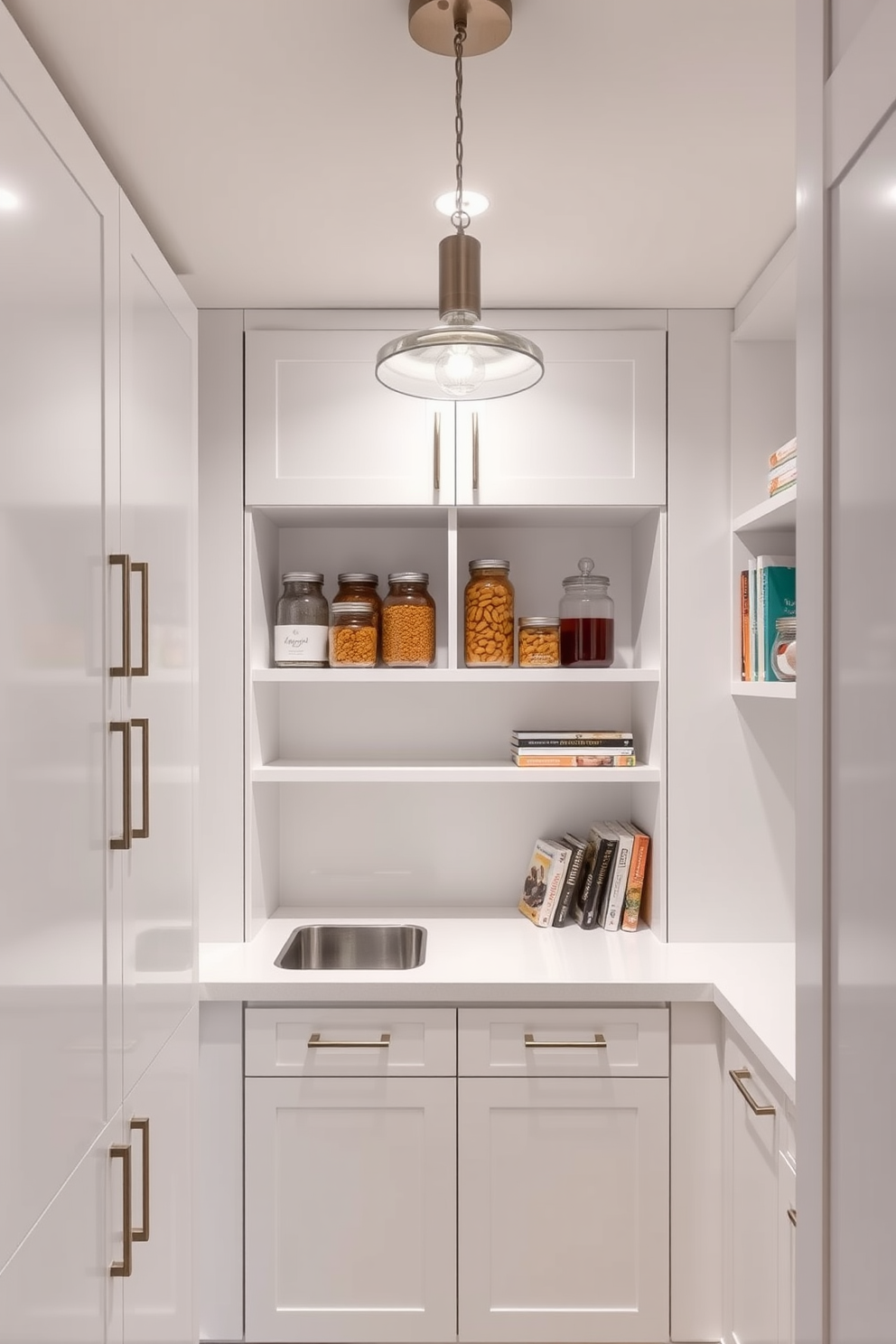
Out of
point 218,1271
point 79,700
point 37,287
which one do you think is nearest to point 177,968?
point 79,700

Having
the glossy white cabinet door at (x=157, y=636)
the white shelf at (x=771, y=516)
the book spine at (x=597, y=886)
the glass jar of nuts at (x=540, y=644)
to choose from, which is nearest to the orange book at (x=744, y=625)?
the white shelf at (x=771, y=516)

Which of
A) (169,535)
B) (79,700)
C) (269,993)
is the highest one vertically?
(169,535)

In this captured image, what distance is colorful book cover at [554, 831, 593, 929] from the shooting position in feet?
8.32

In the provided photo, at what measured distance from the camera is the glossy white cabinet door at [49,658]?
1084 mm

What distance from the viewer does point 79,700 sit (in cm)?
129

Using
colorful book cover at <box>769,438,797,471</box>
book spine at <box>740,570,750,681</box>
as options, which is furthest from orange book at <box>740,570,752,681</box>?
colorful book cover at <box>769,438,797,471</box>

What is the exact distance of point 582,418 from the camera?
2391mm

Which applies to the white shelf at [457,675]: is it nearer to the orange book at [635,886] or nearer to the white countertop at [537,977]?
the orange book at [635,886]

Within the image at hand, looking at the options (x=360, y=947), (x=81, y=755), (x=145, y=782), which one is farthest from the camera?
(x=360, y=947)

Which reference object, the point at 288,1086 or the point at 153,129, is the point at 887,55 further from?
the point at 288,1086

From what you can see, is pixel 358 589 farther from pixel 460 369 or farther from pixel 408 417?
pixel 460 369

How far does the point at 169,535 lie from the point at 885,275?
136cm

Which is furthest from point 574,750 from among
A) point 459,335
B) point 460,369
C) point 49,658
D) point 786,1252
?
point 49,658

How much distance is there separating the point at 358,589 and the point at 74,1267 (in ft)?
5.35
